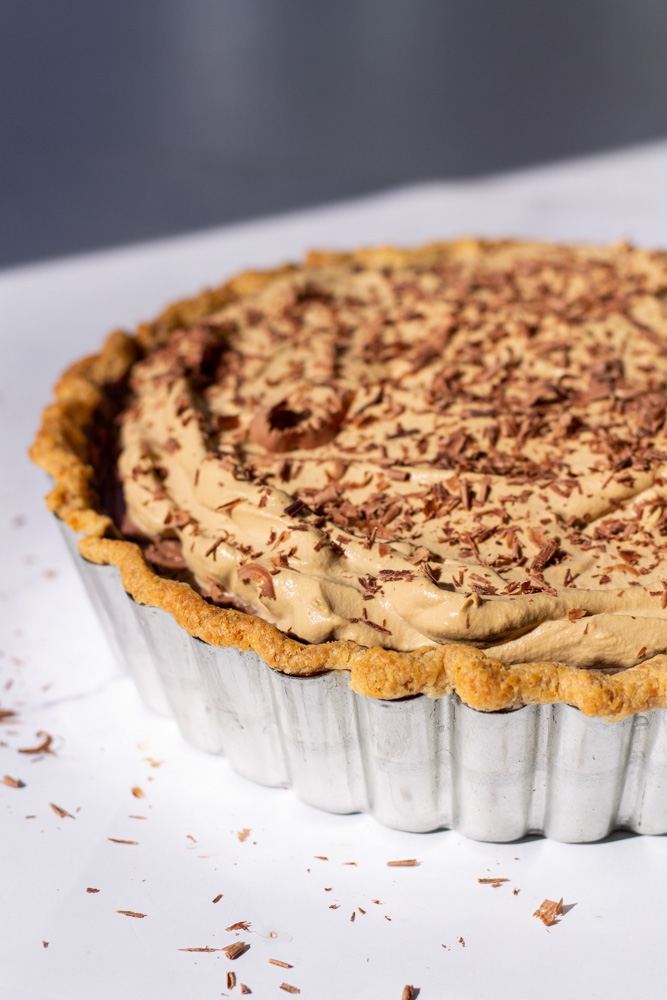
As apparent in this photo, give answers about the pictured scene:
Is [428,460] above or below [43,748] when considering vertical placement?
above

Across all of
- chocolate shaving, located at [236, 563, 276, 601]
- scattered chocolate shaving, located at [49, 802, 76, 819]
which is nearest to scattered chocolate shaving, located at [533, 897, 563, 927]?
chocolate shaving, located at [236, 563, 276, 601]

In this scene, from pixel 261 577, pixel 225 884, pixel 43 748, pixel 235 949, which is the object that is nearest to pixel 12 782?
pixel 43 748

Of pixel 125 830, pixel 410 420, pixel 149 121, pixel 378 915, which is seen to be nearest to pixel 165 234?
pixel 149 121

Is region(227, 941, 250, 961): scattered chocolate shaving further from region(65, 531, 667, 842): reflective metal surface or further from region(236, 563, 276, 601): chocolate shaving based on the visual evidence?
region(236, 563, 276, 601): chocolate shaving

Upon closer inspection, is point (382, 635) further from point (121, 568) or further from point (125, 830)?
point (125, 830)

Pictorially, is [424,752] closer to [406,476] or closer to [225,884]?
[225,884]

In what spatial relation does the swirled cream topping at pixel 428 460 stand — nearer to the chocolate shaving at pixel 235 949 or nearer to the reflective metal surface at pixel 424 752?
the reflective metal surface at pixel 424 752
